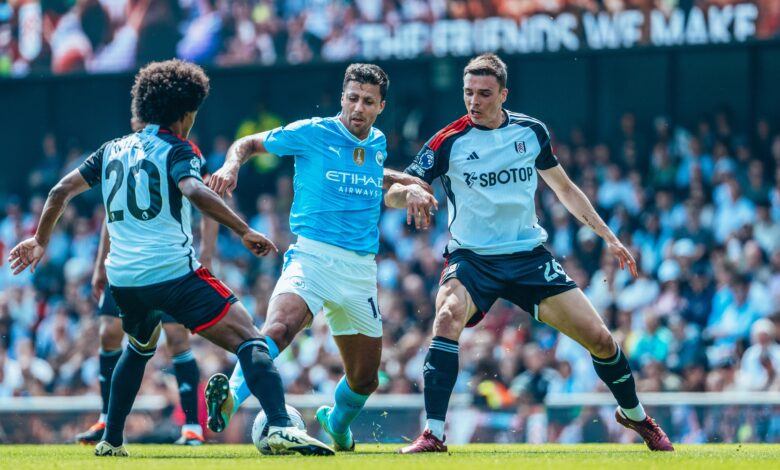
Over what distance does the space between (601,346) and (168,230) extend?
2947 mm

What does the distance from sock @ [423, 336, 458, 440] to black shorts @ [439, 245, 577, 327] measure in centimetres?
35

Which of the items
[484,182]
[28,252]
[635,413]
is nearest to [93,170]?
[28,252]

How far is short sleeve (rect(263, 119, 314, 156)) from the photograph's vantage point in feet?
28.5

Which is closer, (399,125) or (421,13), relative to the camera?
(421,13)

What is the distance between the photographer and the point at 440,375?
8.32 meters

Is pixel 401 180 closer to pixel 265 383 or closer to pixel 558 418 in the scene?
pixel 265 383

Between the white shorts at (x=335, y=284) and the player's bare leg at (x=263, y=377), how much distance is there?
83cm

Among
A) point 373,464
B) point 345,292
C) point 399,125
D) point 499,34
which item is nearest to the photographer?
point 373,464

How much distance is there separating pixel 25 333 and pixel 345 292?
435 inches

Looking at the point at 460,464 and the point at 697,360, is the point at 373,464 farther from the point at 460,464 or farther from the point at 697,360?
the point at 697,360

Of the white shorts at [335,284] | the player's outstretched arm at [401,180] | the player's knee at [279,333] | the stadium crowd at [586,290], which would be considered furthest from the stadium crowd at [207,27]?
the player's knee at [279,333]

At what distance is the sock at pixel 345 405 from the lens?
29.5 ft

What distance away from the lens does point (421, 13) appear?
17.6 m

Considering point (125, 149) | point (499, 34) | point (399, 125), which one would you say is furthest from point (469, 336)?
point (125, 149)
